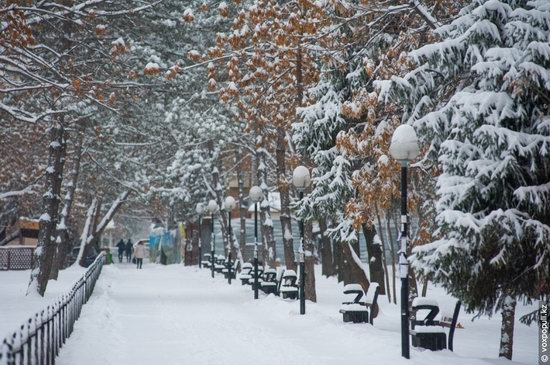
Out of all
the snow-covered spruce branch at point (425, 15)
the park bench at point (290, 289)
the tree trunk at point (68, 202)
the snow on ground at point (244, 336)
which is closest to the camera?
the snow on ground at point (244, 336)

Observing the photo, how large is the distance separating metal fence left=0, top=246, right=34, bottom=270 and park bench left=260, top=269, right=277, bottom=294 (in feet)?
62.5

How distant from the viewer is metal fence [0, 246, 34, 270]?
1724 inches

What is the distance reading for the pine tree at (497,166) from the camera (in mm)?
12023

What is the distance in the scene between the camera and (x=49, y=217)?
25.3 m

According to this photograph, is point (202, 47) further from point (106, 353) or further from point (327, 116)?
point (106, 353)

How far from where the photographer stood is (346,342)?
1542cm

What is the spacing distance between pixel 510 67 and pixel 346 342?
232 inches

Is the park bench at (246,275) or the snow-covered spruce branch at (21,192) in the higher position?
the snow-covered spruce branch at (21,192)

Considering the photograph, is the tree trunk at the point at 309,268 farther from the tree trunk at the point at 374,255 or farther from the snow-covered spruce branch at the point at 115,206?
the snow-covered spruce branch at the point at 115,206

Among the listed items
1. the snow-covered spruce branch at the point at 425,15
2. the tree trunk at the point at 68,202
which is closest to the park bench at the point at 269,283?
the tree trunk at the point at 68,202

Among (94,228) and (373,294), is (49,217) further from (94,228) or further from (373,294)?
(94,228)

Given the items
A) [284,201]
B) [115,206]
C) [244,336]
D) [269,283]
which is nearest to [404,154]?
[244,336]

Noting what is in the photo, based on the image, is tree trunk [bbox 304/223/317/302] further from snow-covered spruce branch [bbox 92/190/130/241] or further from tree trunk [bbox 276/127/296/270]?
snow-covered spruce branch [bbox 92/190/130/241]

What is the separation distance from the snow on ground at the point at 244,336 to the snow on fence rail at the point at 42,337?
0.37 m
